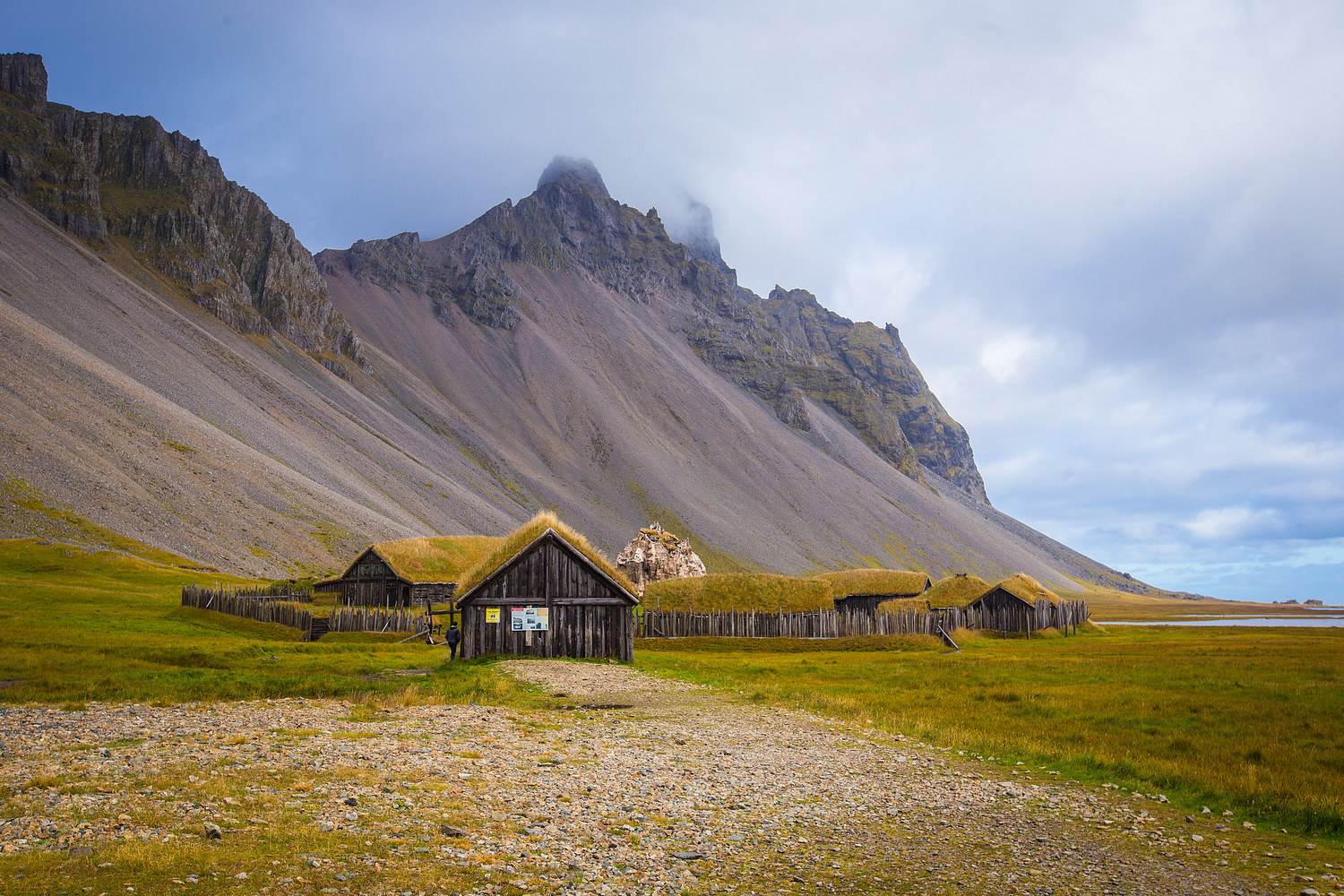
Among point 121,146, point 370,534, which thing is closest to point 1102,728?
point 370,534

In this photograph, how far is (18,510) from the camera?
6519 cm

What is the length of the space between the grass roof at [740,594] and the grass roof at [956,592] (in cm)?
1356

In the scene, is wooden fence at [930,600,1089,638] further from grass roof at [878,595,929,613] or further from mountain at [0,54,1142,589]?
mountain at [0,54,1142,589]

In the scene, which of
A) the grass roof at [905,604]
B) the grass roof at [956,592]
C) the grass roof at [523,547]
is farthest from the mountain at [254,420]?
the grass roof at [956,592]

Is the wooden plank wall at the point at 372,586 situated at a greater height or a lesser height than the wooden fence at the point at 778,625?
greater

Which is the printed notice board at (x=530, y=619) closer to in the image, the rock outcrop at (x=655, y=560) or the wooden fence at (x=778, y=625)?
the wooden fence at (x=778, y=625)

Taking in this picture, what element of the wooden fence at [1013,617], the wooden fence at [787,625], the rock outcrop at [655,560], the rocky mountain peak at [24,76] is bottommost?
the wooden fence at [1013,617]

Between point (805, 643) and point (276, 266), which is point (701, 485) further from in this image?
point (805, 643)

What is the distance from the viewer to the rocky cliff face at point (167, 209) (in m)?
153

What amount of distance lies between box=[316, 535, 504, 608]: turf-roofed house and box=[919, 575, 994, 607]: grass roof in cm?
3311

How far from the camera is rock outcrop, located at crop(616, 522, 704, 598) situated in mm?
66062

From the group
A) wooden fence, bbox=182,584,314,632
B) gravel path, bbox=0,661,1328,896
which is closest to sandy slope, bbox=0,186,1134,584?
wooden fence, bbox=182,584,314,632

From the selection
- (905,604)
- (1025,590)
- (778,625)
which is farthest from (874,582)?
(778,625)

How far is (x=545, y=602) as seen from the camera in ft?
112
